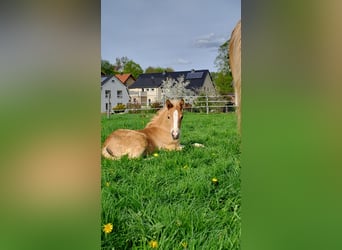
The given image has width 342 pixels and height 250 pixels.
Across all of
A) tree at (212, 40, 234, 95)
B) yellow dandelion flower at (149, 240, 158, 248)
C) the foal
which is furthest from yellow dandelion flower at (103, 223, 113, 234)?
the foal

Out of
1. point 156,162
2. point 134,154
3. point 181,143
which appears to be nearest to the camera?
point 156,162

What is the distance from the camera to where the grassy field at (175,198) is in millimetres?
932

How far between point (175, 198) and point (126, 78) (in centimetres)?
53

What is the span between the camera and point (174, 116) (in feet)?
6.56

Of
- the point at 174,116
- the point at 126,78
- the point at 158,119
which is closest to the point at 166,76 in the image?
the point at 126,78

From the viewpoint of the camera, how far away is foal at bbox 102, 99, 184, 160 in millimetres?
1908

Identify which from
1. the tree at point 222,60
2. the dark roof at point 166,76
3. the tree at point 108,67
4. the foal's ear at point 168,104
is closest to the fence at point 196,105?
the foal's ear at point 168,104

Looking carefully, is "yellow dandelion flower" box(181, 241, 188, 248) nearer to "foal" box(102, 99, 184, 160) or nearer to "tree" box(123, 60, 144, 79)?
"tree" box(123, 60, 144, 79)

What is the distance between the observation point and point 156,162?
1.88 meters

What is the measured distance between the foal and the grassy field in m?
0.07
